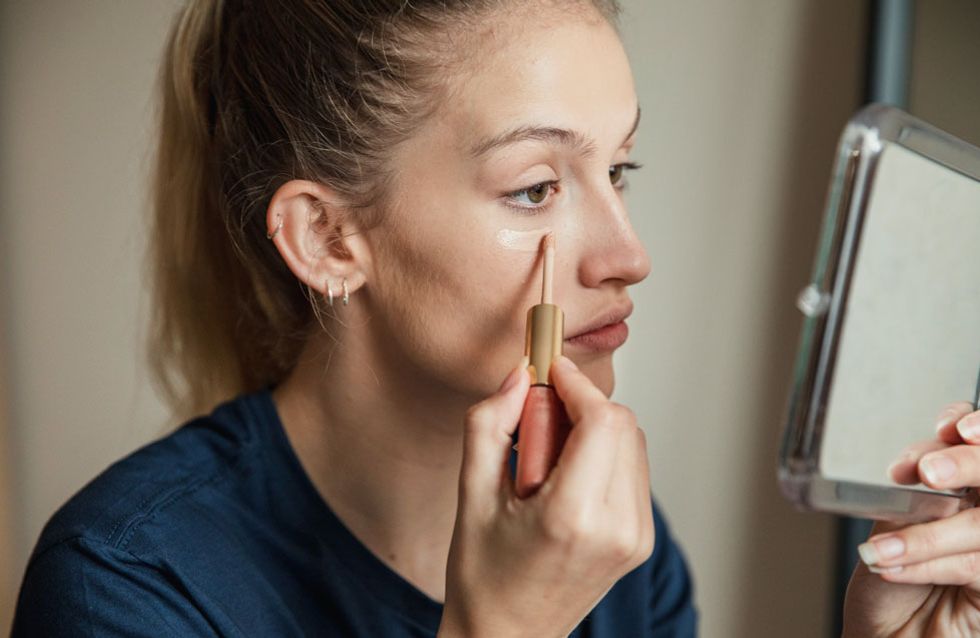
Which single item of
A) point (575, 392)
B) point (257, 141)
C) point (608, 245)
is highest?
point (257, 141)

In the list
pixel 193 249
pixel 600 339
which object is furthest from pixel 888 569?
pixel 193 249

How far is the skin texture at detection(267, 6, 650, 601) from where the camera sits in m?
0.79

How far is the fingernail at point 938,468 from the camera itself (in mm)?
581

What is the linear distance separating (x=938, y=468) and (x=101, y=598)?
0.61 metres

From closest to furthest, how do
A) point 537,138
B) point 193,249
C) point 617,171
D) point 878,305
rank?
point 878,305 → point 537,138 → point 617,171 → point 193,249

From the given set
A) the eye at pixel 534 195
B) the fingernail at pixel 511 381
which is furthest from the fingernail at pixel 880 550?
the eye at pixel 534 195

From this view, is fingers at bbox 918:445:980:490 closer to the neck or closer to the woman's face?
the woman's face

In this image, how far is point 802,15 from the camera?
1307 mm

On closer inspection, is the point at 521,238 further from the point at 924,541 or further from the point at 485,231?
the point at 924,541

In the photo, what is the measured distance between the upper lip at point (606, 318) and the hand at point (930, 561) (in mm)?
255

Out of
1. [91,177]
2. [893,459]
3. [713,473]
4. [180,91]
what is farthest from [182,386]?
[893,459]

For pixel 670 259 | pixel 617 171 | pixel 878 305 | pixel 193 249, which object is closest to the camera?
pixel 878 305

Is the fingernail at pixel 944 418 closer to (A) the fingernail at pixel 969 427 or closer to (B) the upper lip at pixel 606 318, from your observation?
(A) the fingernail at pixel 969 427

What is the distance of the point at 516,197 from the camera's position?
795mm
